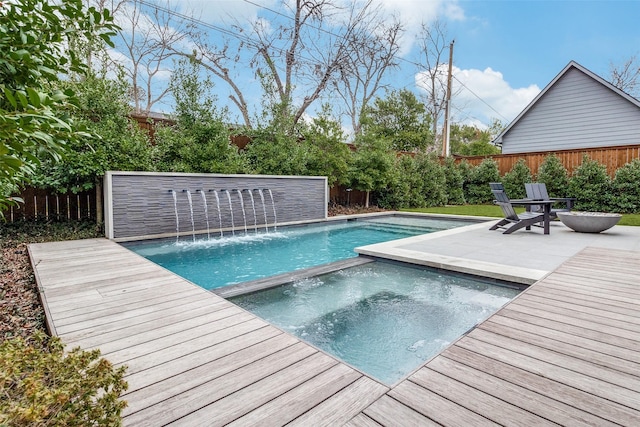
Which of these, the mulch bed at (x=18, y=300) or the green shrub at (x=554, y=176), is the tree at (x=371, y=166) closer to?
the green shrub at (x=554, y=176)

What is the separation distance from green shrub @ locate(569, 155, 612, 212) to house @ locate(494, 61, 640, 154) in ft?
6.09

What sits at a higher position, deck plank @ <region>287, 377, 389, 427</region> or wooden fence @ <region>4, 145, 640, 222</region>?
wooden fence @ <region>4, 145, 640, 222</region>

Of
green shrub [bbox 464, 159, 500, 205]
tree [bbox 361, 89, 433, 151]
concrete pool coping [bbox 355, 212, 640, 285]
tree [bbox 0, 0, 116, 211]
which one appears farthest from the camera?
tree [bbox 361, 89, 433, 151]

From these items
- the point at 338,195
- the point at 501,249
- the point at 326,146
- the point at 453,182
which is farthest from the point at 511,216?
the point at 453,182

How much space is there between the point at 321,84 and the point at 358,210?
578 centimetres

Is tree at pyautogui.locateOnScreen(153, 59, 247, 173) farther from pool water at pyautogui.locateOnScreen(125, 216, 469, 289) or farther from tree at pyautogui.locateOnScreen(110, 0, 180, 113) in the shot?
tree at pyautogui.locateOnScreen(110, 0, 180, 113)

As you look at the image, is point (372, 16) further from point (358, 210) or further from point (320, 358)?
point (320, 358)

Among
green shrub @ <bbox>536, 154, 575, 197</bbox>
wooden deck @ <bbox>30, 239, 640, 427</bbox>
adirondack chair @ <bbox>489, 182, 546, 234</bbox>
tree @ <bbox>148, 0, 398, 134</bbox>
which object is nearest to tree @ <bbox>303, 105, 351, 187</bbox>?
tree @ <bbox>148, 0, 398, 134</bbox>

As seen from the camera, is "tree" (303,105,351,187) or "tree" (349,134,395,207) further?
"tree" (349,134,395,207)

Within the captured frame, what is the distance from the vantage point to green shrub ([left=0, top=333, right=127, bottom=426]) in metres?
0.78

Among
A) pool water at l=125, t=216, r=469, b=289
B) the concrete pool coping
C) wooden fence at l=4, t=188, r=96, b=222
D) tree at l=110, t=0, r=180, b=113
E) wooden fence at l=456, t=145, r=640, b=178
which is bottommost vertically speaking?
pool water at l=125, t=216, r=469, b=289

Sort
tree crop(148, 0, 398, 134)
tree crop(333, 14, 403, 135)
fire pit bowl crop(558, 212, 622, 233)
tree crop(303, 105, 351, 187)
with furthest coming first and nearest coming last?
1. tree crop(333, 14, 403, 135)
2. tree crop(148, 0, 398, 134)
3. tree crop(303, 105, 351, 187)
4. fire pit bowl crop(558, 212, 622, 233)

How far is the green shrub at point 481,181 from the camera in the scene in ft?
41.8

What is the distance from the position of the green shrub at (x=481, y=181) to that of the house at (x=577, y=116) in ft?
9.14
